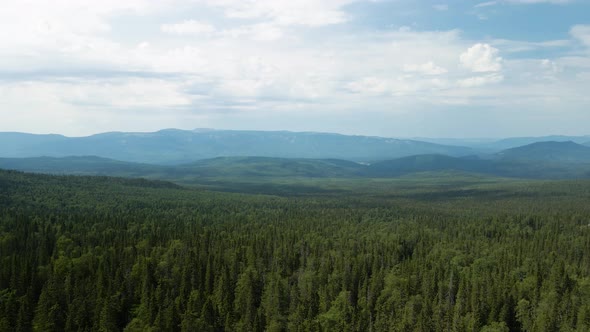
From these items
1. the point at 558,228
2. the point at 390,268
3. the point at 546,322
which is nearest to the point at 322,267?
the point at 390,268

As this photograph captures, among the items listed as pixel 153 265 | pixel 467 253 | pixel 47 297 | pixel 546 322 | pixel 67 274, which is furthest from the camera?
pixel 467 253

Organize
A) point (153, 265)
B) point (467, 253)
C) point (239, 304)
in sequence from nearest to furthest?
1. point (239, 304)
2. point (153, 265)
3. point (467, 253)

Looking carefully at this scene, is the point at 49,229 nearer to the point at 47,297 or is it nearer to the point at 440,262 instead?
the point at 47,297

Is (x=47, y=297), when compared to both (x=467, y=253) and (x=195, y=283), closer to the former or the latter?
(x=195, y=283)

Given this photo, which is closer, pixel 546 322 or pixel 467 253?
pixel 546 322

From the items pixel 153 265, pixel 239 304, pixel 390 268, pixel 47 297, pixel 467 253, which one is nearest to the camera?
pixel 47 297

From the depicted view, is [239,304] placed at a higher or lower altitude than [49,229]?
lower

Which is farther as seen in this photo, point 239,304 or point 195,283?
point 195,283

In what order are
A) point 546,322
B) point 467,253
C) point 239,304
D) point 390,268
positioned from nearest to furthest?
point 546,322, point 239,304, point 390,268, point 467,253

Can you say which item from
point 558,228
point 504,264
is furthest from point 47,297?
point 558,228
